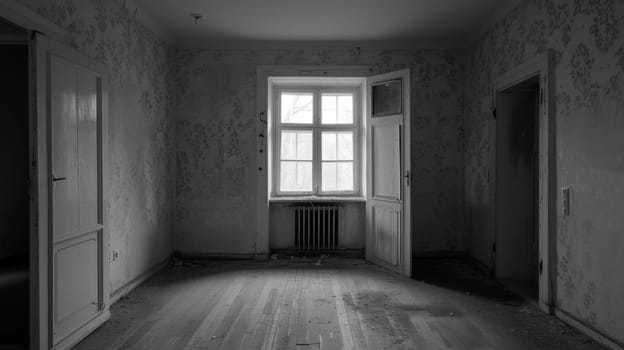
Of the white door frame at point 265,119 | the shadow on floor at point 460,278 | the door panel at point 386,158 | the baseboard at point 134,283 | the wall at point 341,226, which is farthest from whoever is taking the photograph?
the wall at point 341,226

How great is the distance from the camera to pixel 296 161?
5953 millimetres

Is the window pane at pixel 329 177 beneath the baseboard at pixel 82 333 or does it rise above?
above

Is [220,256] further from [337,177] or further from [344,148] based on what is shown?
[344,148]

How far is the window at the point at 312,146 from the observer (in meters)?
5.94

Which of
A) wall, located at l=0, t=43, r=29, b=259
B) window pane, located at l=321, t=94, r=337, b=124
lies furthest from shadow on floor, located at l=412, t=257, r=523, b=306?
wall, located at l=0, t=43, r=29, b=259

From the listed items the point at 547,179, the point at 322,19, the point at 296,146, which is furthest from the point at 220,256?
the point at 547,179

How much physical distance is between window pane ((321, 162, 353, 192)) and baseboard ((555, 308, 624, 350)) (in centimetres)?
305

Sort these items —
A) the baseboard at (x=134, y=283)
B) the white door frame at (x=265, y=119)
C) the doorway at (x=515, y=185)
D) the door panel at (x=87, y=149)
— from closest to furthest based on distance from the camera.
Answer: the door panel at (x=87, y=149) → the baseboard at (x=134, y=283) → the doorway at (x=515, y=185) → the white door frame at (x=265, y=119)

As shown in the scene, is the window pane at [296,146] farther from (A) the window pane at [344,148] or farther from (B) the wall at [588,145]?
(B) the wall at [588,145]

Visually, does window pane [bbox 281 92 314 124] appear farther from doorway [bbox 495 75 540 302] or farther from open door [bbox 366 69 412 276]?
doorway [bbox 495 75 540 302]

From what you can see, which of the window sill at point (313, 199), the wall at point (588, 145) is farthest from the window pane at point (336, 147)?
the wall at point (588, 145)

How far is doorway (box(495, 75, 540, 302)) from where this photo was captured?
4441 millimetres

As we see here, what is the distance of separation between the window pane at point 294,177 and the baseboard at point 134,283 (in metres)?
1.77

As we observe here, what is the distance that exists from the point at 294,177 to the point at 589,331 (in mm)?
3768
